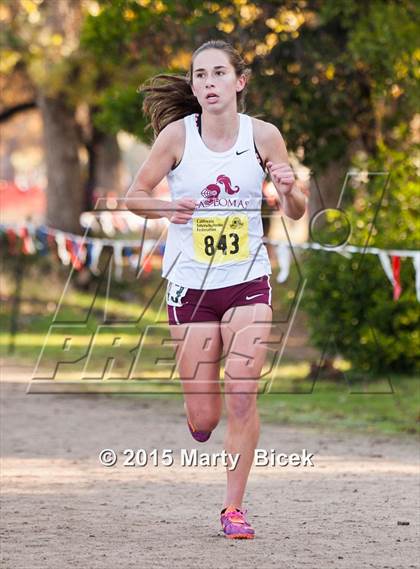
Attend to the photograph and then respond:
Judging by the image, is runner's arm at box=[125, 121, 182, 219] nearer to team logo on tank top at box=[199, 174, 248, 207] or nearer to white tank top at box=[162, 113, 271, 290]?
white tank top at box=[162, 113, 271, 290]

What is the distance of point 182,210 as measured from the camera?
20.4 ft

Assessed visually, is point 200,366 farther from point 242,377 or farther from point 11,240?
point 11,240

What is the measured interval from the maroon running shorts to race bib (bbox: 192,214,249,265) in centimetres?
15

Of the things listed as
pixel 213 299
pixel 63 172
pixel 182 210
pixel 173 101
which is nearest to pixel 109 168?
pixel 63 172

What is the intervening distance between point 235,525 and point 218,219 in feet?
4.59

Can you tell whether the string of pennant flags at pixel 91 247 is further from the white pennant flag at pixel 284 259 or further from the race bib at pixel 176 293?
the race bib at pixel 176 293

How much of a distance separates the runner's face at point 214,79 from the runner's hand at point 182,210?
48cm

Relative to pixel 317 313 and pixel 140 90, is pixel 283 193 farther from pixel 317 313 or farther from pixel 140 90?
pixel 317 313

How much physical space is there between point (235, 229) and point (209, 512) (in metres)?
1.66

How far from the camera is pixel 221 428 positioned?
1114cm

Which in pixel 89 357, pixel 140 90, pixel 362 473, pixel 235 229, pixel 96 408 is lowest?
pixel 89 357

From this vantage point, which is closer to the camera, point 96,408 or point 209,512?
point 209,512

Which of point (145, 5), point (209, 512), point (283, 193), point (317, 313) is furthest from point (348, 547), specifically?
point (145, 5)

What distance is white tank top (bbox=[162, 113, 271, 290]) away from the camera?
247 inches
